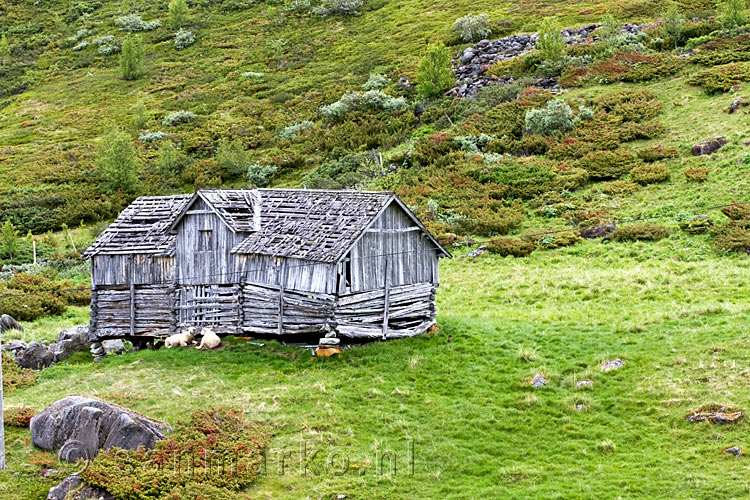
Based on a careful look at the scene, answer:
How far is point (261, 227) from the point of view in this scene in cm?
3028

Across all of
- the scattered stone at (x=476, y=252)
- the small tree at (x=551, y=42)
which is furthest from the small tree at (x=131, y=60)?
the scattered stone at (x=476, y=252)

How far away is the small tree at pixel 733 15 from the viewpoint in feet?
198

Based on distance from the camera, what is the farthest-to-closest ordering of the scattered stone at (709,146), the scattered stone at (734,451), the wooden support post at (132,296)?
1. the scattered stone at (709,146)
2. the wooden support post at (132,296)
3. the scattered stone at (734,451)

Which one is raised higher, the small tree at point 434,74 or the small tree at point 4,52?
the small tree at point 4,52

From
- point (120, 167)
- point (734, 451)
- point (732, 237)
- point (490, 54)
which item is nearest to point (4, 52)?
point (120, 167)

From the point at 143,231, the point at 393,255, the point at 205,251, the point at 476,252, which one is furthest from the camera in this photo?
the point at 476,252

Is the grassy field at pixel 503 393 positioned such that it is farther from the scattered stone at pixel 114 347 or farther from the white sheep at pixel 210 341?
the scattered stone at pixel 114 347

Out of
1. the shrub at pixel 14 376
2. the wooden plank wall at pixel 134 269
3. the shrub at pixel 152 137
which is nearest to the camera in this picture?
the shrub at pixel 14 376

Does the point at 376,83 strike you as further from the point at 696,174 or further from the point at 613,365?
the point at 613,365

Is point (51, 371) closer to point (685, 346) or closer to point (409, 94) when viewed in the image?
point (685, 346)

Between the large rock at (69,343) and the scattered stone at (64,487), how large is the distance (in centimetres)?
1354

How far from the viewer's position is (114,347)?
30.8m

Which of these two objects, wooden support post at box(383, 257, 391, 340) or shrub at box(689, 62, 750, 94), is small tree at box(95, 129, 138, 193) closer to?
wooden support post at box(383, 257, 391, 340)

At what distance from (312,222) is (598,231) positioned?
17699mm
